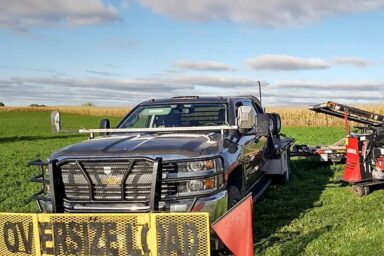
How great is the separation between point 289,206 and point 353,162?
1567 mm

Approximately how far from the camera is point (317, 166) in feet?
42.4

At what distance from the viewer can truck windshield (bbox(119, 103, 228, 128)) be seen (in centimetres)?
702

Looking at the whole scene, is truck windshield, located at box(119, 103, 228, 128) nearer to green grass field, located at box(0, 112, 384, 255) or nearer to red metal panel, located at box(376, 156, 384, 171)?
green grass field, located at box(0, 112, 384, 255)

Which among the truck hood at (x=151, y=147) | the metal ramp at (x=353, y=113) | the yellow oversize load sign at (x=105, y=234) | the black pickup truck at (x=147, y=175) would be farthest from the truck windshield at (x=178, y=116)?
the metal ramp at (x=353, y=113)

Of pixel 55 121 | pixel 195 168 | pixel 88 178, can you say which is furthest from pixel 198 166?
pixel 55 121

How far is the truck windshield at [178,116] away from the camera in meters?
7.02

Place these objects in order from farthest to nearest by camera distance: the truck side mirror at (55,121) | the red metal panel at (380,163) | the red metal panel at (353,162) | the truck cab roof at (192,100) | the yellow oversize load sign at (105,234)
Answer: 1. the red metal panel at (353,162)
2. the red metal panel at (380,163)
3. the truck cab roof at (192,100)
4. the truck side mirror at (55,121)
5. the yellow oversize load sign at (105,234)

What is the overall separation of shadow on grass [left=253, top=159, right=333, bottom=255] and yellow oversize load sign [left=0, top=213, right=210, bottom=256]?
155 centimetres

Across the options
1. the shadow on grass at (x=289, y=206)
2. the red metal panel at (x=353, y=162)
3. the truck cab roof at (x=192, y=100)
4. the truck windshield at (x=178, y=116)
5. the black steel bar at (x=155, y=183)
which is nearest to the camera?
the black steel bar at (x=155, y=183)

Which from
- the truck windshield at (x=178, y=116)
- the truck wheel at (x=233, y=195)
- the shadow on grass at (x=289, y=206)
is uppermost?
the truck windshield at (x=178, y=116)

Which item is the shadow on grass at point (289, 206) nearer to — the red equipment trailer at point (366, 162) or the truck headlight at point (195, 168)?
the red equipment trailer at point (366, 162)

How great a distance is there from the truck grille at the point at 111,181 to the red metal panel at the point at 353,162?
4.57 metres

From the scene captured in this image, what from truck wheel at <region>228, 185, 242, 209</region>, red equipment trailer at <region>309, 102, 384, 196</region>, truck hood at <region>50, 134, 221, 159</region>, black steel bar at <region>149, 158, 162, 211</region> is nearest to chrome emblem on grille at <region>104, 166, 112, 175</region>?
truck hood at <region>50, 134, 221, 159</region>

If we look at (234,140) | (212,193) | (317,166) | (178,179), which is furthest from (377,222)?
(317,166)
